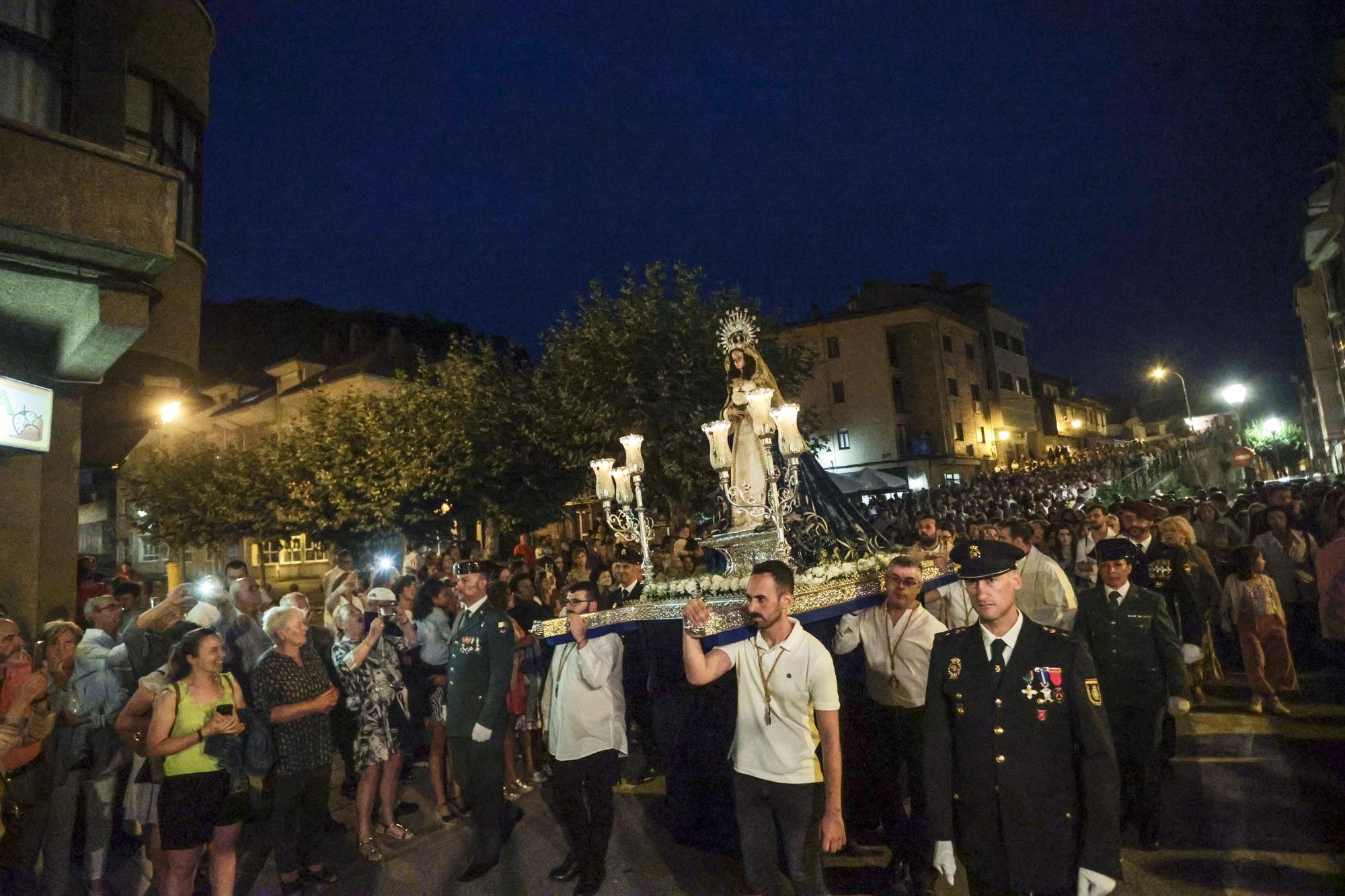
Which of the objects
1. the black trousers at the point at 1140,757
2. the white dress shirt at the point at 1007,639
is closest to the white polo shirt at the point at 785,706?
the white dress shirt at the point at 1007,639

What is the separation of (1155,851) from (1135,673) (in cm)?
109

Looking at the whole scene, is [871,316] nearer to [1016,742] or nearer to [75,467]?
[75,467]

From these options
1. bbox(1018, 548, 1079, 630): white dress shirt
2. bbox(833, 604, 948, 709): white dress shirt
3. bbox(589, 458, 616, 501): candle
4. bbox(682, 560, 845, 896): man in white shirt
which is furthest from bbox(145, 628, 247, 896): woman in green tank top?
bbox(1018, 548, 1079, 630): white dress shirt

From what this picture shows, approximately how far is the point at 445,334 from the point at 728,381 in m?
63.6

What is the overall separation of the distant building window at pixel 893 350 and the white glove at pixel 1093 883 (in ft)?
141

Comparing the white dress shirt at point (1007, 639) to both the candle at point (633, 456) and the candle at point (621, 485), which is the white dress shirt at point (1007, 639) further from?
the candle at point (621, 485)

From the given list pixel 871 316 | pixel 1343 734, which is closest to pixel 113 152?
pixel 1343 734

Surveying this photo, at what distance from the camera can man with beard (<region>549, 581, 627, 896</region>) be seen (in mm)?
5195

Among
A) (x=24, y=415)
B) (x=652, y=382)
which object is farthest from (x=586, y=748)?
(x=652, y=382)

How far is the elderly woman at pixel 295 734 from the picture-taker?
5363mm

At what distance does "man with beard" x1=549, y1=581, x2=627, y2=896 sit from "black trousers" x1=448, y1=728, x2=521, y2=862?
1.54 ft

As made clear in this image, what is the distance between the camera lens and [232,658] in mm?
7246

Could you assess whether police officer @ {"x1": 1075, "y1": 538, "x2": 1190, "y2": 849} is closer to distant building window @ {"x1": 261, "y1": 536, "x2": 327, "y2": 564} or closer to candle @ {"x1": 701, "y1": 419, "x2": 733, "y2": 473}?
candle @ {"x1": 701, "y1": 419, "x2": 733, "y2": 473}

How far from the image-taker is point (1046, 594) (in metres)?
6.41
